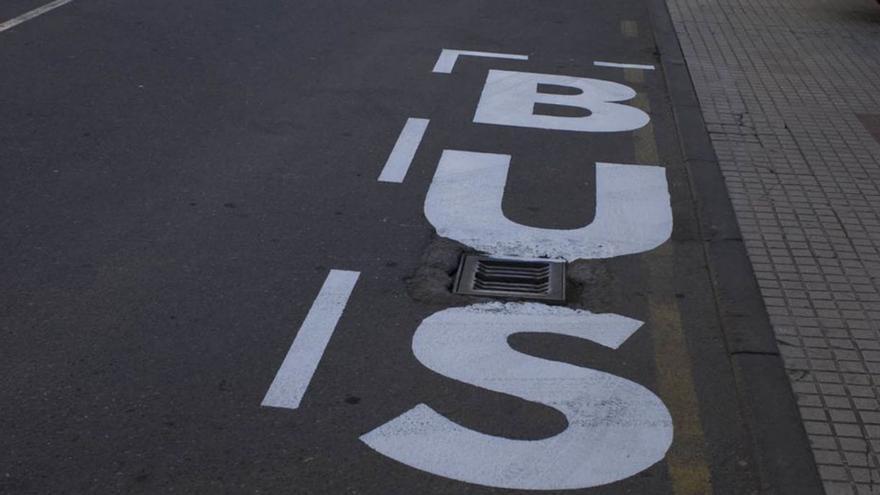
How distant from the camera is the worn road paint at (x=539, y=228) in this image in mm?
7230

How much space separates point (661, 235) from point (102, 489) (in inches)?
163

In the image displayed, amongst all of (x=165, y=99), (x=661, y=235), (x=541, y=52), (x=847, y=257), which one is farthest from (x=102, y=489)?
(x=541, y=52)

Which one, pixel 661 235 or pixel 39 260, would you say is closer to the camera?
pixel 39 260

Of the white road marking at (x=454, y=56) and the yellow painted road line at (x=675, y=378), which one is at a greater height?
the yellow painted road line at (x=675, y=378)

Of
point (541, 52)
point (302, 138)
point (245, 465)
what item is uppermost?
point (245, 465)

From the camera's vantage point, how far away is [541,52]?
13.0 m

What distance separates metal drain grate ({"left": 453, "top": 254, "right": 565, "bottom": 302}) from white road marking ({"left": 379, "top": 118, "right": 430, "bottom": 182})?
5.09ft

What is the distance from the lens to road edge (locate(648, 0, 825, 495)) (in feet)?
15.9

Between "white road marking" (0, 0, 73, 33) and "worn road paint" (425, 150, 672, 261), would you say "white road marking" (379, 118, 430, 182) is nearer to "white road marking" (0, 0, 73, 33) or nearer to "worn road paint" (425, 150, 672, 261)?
"worn road paint" (425, 150, 672, 261)

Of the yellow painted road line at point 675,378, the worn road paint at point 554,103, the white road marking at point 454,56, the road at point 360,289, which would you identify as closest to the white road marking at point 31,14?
the road at point 360,289

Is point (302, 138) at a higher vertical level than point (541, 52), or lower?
higher

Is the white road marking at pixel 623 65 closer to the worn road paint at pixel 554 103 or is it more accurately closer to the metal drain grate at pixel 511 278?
the worn road paint at pixel 554 103

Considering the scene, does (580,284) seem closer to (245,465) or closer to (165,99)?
(245,465)

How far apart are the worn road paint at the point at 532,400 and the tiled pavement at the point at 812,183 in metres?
0.77
